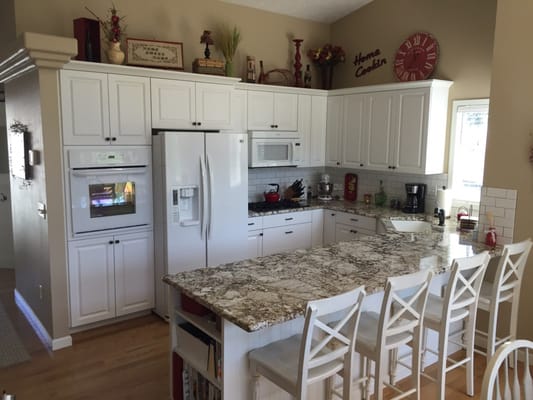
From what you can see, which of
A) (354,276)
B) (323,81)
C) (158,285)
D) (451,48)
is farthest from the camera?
(323,81)

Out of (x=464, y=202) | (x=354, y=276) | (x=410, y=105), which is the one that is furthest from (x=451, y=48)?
(x=354, y=276)

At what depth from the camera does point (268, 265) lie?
2799 millimetres

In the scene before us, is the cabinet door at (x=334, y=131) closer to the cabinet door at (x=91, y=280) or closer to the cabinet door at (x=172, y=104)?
→ the cabinet door at (x=172, y=104)

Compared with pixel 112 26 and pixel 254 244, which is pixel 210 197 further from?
pixel 112 26

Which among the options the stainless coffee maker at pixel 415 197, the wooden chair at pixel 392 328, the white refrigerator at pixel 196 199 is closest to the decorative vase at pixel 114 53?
the white refrigerator at pixel 196 199

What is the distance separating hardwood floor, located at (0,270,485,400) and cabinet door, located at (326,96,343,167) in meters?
2.80

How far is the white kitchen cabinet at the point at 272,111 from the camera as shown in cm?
495

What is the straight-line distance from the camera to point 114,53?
12.6 ft

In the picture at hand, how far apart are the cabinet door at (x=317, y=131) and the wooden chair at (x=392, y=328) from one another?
10.2 feet

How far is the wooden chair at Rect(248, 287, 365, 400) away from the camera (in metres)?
1.96

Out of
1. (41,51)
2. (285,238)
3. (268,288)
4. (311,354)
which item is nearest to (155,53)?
(41,51)

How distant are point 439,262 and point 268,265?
1.10 meters

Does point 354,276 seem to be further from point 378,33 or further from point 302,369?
point 378,33

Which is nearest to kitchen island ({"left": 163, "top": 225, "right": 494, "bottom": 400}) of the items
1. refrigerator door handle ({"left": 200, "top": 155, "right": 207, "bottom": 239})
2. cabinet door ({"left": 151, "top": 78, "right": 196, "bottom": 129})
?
refrigerator door handle ({"left": 200, "top": 155, "right": 207, "bottom": 239})
